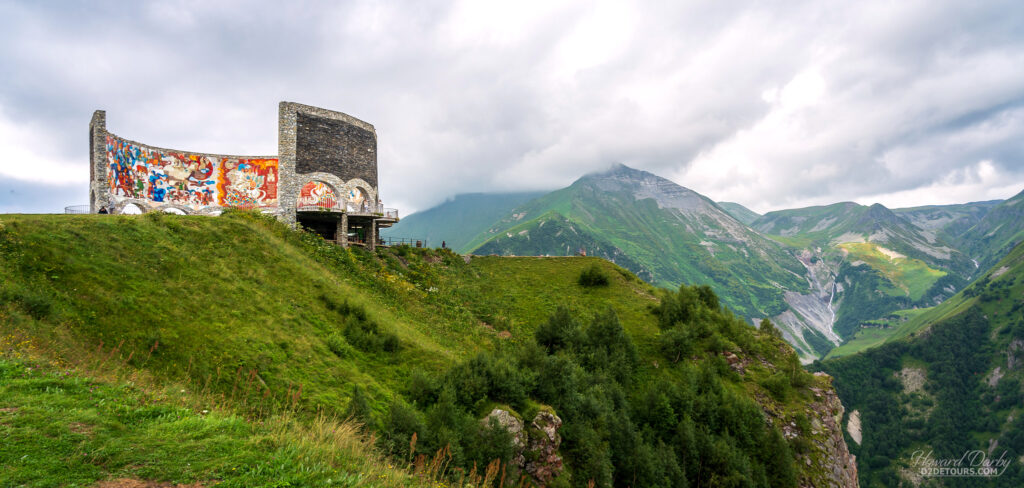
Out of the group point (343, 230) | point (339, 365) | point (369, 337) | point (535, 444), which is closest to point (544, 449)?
point (535, 444)

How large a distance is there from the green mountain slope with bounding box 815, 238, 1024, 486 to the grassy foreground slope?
5170 inches

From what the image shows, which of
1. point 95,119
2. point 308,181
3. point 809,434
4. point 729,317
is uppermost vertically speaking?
point 95,119

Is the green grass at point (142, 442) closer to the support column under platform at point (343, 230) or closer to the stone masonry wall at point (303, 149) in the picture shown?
the support column under platform at point (343, 230)

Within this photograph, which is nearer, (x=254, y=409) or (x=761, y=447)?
(x=254, y=409)

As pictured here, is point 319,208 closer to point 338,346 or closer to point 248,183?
point 248,183

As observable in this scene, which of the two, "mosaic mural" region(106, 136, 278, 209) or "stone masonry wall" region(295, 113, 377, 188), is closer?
"mosaic mural" region(106, 136, 278, 209)

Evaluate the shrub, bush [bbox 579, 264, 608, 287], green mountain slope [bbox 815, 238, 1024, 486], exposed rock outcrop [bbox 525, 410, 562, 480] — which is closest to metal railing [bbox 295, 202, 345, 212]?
the shrub

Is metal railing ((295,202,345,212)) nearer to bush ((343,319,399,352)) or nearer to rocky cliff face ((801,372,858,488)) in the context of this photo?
bush ((343,319,399,352))

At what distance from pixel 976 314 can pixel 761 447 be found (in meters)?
246

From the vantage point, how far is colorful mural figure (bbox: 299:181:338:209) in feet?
109

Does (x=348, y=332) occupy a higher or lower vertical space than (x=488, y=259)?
lower

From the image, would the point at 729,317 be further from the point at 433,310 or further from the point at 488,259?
the point at 433,310

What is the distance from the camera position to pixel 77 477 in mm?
5914

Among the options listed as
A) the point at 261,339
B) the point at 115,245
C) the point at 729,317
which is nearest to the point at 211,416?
the point at 261,339
